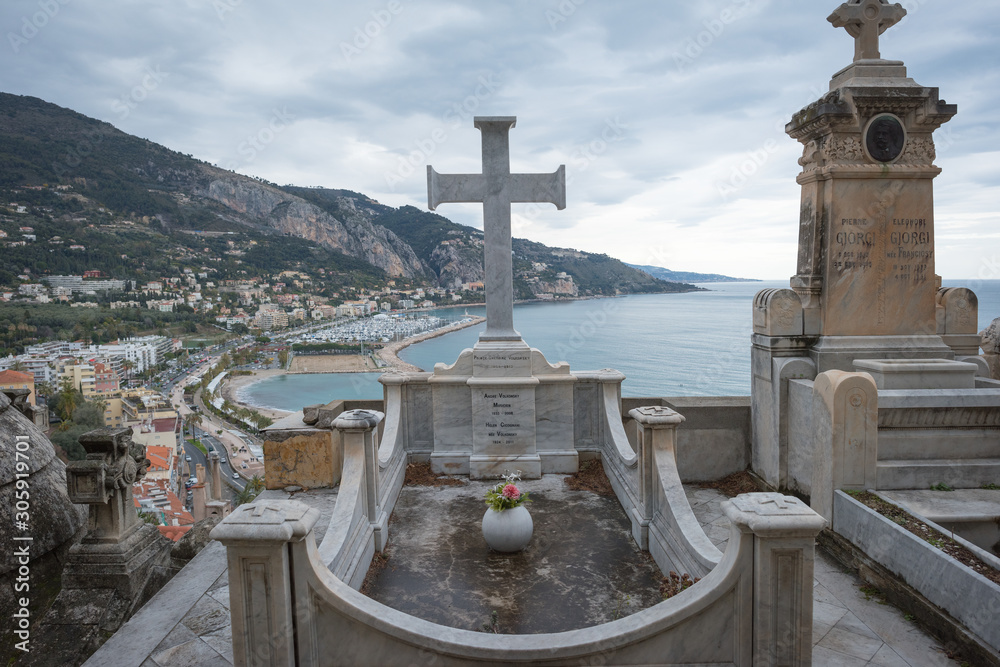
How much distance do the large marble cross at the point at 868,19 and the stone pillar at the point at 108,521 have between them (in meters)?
8.37

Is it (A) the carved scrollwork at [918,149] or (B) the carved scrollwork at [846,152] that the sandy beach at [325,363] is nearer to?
(B) the carved scrollwork at [846,152]

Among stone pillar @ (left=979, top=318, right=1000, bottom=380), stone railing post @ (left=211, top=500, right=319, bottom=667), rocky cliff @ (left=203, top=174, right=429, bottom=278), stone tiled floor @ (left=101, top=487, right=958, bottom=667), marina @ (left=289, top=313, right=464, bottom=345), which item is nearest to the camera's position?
stone railing post @ (left=211, top=500, right=319, bottom=667)

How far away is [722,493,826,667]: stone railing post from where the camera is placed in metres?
2.69

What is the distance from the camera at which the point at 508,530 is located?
4.63m

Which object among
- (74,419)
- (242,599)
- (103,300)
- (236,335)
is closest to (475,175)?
(242,599)

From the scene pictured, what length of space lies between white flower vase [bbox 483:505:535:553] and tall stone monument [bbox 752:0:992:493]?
10.3 ft

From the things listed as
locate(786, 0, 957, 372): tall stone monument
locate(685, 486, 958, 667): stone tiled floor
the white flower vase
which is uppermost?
locate(786, 0, 957, 372): tall stone monument

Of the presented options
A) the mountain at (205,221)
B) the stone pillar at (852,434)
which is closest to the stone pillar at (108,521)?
the stone pillar at (852,434)

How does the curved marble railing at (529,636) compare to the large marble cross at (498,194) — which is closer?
the curved marble railing at (529,636)

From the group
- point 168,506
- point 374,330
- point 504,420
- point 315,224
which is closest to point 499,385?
point 504,420

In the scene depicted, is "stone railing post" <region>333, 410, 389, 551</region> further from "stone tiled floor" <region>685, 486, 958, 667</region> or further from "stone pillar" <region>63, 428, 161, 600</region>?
"stone tiled floor" <region>685, 486, 958, 667</region>

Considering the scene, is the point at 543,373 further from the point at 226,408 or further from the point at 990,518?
the point at 226,408

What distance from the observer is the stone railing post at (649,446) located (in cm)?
473

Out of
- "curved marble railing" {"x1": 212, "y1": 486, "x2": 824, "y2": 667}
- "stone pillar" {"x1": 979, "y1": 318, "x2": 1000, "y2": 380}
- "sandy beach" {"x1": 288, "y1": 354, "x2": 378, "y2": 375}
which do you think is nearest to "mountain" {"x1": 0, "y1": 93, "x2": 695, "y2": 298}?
"sandy beach" {"x1": 288, "y1": 354, "x2": 378, "y2": 375}
